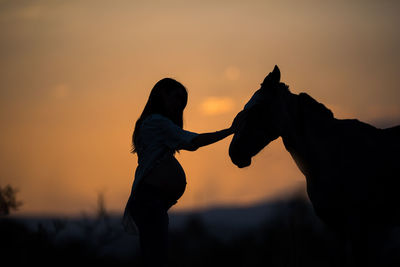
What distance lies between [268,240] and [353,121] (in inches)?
280

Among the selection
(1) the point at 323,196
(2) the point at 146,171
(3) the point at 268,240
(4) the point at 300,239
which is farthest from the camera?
(3) the point at 268,240

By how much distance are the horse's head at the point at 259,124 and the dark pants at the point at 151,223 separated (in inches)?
41.8

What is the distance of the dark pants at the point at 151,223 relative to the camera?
504 cm

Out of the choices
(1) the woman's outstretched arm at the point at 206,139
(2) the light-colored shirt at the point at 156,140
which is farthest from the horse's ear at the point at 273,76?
(2) the light-colored shirt at the point at 156,140

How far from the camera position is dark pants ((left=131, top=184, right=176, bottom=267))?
198 inches

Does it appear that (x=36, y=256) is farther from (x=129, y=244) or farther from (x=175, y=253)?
(x=175, y=253)

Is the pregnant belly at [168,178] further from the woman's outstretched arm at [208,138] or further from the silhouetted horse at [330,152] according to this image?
the silhouetted horse at [330,152]

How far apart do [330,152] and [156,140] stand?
1.74 m

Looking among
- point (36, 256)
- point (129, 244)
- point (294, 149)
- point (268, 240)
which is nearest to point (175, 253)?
point (129, 244)

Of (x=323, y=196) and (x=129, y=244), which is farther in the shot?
(x=129, y=244)

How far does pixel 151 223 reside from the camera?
16.5ft

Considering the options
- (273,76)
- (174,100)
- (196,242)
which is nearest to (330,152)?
(273,76)

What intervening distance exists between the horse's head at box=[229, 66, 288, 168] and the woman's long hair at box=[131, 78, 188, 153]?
627mm

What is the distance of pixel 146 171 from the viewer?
16.6 feet
